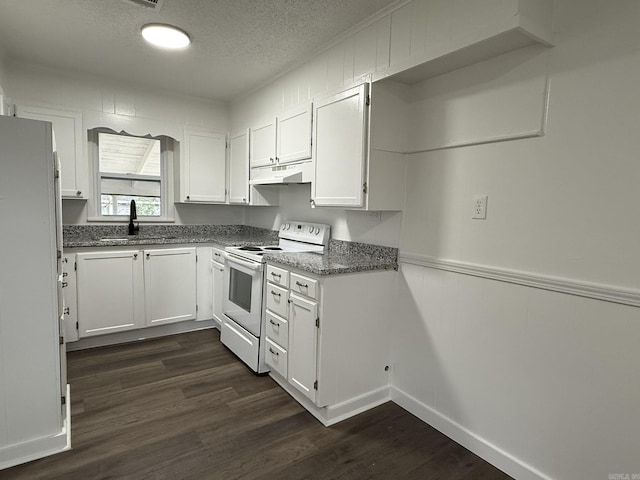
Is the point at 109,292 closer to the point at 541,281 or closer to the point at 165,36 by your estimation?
the point at 165,36

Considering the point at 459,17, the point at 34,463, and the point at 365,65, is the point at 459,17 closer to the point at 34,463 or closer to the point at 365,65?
the point at 365,65

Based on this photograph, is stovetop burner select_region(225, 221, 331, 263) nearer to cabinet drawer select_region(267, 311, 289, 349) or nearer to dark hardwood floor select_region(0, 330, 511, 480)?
cabinet drawer select_region(267, 311, 289, 349)

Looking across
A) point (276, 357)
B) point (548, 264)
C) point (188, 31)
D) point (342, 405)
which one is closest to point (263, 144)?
point (188, 31)

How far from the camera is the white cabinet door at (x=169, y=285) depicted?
348 cm

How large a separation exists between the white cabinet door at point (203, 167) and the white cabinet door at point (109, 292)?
95cm

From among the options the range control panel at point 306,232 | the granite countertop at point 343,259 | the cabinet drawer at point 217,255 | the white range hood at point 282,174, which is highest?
the white range hood at point 282,174

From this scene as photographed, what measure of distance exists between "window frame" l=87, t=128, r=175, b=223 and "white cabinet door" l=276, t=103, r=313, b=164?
1579 millimetres

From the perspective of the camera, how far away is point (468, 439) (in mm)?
2006

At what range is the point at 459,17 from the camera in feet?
5.67

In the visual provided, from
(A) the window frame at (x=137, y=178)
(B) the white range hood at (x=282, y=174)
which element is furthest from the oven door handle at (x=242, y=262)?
(A) the window frame at (x=137, y=178)

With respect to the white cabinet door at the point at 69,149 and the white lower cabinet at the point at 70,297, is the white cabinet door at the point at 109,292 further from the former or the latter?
the white cabinet door at the point at 69,149

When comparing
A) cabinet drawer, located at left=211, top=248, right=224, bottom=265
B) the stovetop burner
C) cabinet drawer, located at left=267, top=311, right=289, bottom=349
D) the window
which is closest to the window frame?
the window

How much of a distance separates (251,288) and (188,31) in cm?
186

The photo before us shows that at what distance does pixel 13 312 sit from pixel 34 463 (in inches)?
30.4
